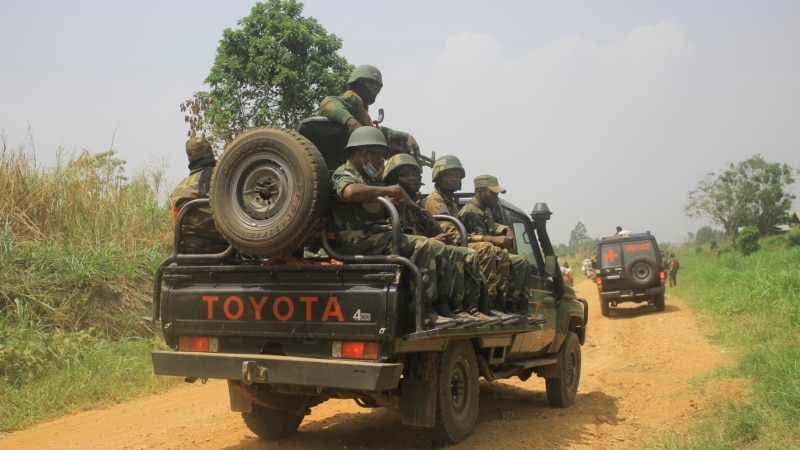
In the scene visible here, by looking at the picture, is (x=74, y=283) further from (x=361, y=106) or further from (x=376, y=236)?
(x=376, y=236)

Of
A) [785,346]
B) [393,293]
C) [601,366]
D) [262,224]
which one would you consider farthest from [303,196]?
[601,366]

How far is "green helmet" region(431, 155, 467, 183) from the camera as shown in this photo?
20.6ft

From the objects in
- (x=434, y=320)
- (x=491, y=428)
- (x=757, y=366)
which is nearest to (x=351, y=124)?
(x=434, y=320)

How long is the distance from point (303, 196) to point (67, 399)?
4118 mm

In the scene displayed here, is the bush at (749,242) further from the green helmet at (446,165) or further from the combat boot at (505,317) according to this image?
the combat boot at (505,317)

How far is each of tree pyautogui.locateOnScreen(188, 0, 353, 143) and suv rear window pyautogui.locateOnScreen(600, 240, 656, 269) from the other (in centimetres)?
900

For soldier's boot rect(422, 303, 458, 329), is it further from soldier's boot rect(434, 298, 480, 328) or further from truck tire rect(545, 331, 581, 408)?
truck tire rect(545, 331, 581, 408)

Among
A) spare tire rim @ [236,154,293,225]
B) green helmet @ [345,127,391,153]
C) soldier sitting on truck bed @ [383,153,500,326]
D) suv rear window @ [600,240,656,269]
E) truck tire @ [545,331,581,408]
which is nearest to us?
spare tire rim @ [236,154,293,225]

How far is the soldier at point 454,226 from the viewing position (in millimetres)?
5539

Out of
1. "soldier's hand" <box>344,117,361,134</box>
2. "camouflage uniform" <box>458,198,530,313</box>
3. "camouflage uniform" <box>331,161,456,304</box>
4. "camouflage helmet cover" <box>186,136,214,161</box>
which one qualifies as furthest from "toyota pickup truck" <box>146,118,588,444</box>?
"soldier's hand" <box>344,117,361,134</box>

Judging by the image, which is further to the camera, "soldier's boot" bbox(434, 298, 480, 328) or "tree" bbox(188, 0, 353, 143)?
"tree" bbox(188, 0, 353, 143)

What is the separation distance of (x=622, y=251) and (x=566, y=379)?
38.2ft

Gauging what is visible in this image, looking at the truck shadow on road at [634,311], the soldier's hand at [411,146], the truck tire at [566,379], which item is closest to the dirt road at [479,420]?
the truck tire at [566,379]

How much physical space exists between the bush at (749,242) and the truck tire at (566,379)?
30.0 meters
